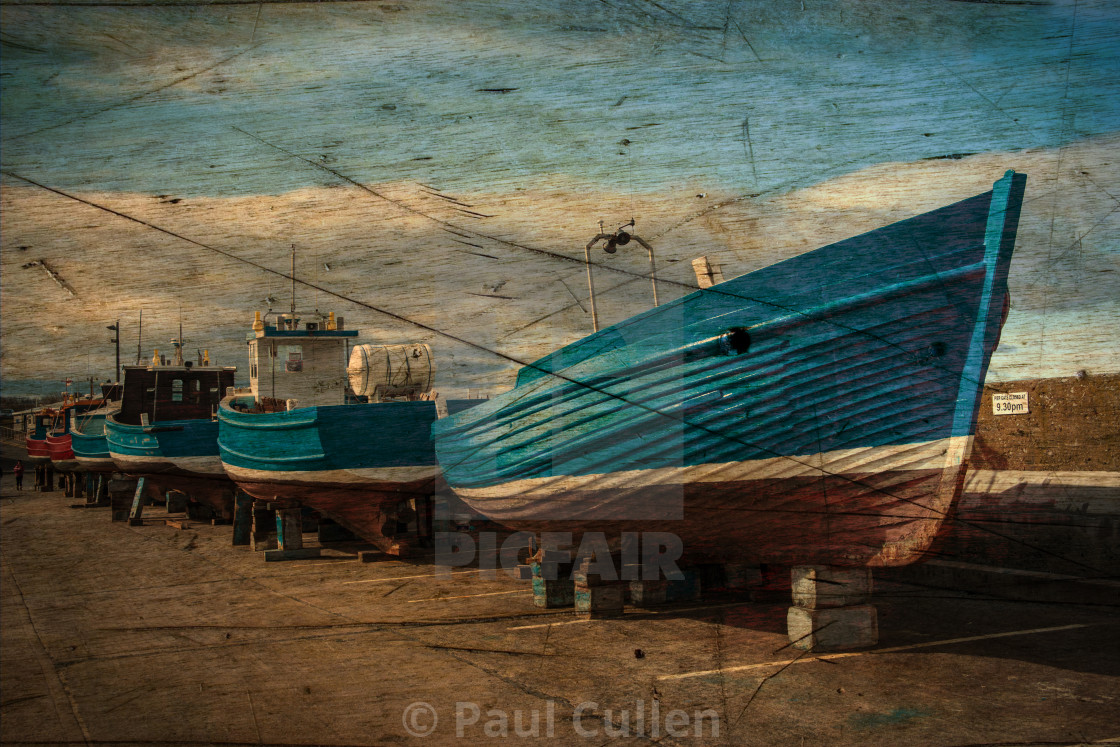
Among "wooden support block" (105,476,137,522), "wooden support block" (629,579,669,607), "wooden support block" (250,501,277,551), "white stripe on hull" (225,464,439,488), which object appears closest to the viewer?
"wooden support block" (629,579,669,607)

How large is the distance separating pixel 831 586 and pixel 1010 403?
197 centimetres

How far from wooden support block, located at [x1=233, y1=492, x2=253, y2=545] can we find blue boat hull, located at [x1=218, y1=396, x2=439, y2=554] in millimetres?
2373

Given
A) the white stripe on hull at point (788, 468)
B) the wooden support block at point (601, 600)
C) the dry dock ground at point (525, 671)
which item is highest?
the white stripe on hull at point (788, 468)

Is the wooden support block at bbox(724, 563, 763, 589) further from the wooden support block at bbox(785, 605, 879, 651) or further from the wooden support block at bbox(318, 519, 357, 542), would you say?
the wooden support block at bbox(318, 519, 357, 542)

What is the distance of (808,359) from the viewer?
492cm

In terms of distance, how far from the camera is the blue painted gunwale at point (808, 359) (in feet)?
14.9

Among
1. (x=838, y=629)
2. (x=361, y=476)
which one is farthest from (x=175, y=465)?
(x=838, y=629)

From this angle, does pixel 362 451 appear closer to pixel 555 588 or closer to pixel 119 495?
pixel 555 588

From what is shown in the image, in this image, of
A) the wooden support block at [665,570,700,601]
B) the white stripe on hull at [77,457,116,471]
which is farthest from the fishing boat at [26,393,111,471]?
the wooden support block at [665,570,700,601]

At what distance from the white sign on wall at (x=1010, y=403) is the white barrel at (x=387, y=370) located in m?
7.27

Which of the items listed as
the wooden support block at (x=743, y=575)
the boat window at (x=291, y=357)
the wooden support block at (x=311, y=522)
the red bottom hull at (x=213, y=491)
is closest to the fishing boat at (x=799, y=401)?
the wooden support block at (x=743, y=575)

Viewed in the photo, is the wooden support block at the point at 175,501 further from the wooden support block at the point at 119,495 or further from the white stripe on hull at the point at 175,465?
the white stripe on hull at the point at 175,465

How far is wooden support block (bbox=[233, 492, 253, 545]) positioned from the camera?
13883 mm

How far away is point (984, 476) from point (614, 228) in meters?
5.06
